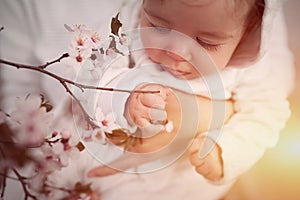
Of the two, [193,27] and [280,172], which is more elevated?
[193,27]

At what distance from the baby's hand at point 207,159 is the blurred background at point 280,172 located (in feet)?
0.15

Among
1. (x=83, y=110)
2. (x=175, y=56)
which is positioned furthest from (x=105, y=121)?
(x=175, y=56)

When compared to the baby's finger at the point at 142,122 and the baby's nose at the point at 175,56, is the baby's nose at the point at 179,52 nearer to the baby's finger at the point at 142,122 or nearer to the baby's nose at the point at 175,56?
the baby's nose at the point at 175,56

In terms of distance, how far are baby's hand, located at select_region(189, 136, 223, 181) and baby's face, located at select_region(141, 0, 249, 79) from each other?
0.10 m

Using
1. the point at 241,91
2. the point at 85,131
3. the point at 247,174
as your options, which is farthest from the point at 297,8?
the point at 85,131

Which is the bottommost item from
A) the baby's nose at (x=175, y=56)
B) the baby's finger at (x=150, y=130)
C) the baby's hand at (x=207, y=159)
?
the baby's hand at (x=207, y=159)

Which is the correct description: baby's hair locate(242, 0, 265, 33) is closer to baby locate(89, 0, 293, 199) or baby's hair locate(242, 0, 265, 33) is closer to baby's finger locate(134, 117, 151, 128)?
baby locate(89, 0, 293, 199)

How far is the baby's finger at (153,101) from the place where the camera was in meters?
0.75

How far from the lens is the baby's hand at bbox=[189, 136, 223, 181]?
2.47 feet

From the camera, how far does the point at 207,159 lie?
754mm

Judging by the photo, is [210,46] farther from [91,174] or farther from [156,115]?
[91,174]

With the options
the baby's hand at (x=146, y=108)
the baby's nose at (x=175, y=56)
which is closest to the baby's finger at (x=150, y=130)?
the baby's hand at (x=146, y=108)

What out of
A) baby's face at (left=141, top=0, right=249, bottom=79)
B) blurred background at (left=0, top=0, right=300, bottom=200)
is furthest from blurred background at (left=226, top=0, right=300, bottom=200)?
baby's face at (left=141, top=0, right=249, bottom=79)

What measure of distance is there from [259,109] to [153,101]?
0.54 feet
